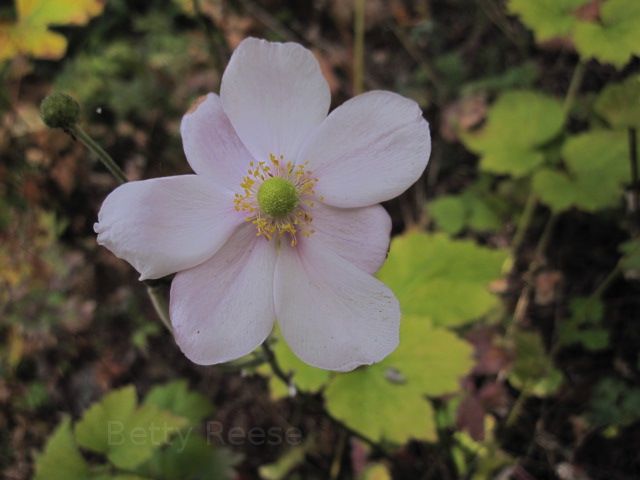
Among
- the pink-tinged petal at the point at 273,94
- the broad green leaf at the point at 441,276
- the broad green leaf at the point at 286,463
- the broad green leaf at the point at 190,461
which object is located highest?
the pink-tinged petal at the point at 273,94

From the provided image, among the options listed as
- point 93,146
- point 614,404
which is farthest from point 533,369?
point 93,146

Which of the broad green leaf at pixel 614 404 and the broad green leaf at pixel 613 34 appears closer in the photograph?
the broad green leaf at pixel 613 34

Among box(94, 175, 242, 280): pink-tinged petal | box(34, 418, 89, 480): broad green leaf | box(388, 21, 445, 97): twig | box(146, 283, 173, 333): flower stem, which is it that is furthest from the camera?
box(388, 21, 445, 97): twig

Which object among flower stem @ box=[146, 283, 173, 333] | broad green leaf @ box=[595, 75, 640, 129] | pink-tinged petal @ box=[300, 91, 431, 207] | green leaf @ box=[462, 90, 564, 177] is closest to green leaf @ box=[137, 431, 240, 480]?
flower stem @ box=[146, 283, 173, 333]

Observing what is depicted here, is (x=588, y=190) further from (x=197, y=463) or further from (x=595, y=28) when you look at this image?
(x=197, y=463)

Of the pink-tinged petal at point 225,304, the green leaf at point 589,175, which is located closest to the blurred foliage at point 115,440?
the pink-tinged petal at point 225,304

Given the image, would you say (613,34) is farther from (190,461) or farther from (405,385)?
(190,461)

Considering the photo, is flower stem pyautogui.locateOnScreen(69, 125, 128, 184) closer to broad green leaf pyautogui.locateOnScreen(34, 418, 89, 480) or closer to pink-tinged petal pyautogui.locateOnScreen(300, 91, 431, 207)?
pink-tinged petal pyautogui.locateOnScreen(300, 91, 431, 207)

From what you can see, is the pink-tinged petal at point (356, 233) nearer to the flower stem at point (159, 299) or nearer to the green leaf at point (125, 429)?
the flower stem at point (159, 299)
